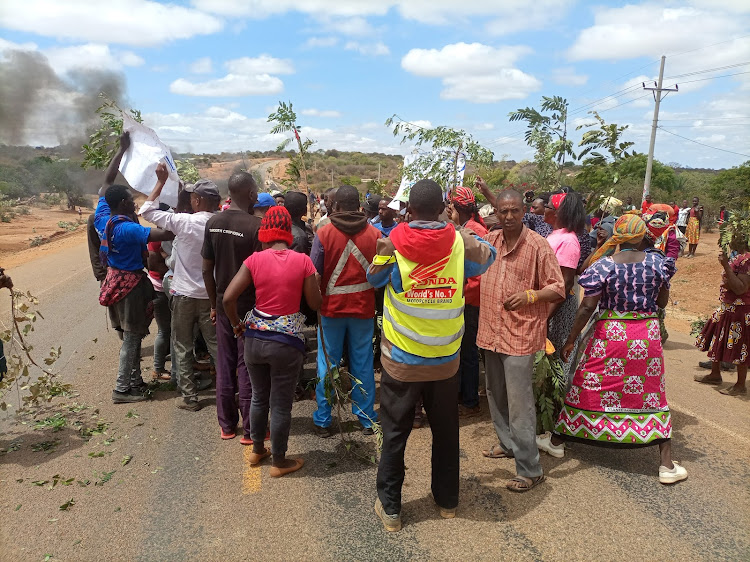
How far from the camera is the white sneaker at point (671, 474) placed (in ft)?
13.5

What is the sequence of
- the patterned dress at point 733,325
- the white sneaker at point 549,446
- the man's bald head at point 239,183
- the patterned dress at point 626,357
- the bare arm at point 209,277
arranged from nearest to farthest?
the patterned dress at point 626,357 < the white sneaker at point 549,446 < the bare arm at point 209,277 < the man's bald head at point 239,183 < the patterned dress at point 733,325

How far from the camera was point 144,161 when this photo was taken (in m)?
5.31

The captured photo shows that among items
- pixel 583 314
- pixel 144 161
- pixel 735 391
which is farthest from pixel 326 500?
pixel 735 391

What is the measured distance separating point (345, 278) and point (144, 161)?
242cm

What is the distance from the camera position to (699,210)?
18.6 meters

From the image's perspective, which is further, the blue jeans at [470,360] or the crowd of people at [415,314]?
the blue jeans at [470,360]

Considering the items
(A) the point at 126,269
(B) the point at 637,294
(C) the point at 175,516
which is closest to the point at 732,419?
(B) the point at 637,294

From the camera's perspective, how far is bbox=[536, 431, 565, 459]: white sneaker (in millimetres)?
4559

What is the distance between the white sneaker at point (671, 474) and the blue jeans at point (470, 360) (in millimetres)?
1763

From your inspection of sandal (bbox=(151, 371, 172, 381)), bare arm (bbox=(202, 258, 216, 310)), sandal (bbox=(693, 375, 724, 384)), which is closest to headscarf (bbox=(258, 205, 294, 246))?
bare arm (bbox=(202, 258, 216, 310))

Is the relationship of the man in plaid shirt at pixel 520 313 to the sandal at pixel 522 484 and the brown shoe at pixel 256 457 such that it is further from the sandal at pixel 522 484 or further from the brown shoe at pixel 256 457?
the brown shoe at pixel 256 457

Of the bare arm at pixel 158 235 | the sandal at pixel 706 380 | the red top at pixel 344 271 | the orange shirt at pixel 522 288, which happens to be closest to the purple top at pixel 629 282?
the orange shirt at pixel 522 288

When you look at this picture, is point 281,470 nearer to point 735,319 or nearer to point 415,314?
point 415,314

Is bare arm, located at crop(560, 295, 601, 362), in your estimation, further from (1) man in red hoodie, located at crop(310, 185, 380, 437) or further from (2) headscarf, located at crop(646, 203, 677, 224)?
(2) headscarf, located at crop(646, 203, 677, 224)
